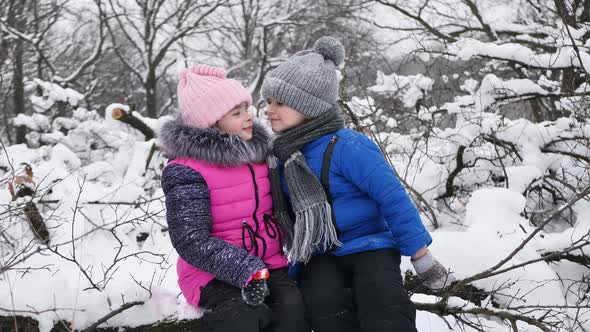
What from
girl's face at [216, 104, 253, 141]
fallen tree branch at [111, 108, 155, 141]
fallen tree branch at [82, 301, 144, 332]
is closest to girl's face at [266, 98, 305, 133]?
girl's face at [216, 104, 253, 141]

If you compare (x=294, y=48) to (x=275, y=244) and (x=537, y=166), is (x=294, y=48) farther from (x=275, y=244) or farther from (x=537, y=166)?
(x=275, y=244)

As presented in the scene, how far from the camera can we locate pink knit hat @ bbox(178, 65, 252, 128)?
A: 1.99m

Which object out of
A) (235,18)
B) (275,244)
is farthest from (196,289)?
(235,18)

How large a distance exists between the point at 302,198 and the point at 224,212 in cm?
33

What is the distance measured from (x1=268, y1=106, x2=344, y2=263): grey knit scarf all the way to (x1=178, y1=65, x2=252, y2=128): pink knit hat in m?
0.29

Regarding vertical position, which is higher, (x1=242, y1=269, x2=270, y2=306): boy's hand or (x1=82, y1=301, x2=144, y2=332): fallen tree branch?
(x1=242, y1=269, x2=270, y2=306): boy's hand

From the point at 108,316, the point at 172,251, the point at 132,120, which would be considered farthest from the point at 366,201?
the point at 132,120

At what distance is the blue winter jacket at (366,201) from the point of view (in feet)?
6.06

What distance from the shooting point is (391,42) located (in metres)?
7.00

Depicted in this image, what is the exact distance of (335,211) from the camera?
6.47 feet

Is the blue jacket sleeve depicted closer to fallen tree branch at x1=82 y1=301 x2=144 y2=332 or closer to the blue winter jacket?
the blue winter jacket

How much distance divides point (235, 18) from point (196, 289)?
40.9 ft

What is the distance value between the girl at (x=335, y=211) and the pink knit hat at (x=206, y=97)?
193 millimetres

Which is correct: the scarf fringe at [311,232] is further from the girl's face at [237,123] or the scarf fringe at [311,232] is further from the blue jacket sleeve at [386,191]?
the girl's face at [237,123]
